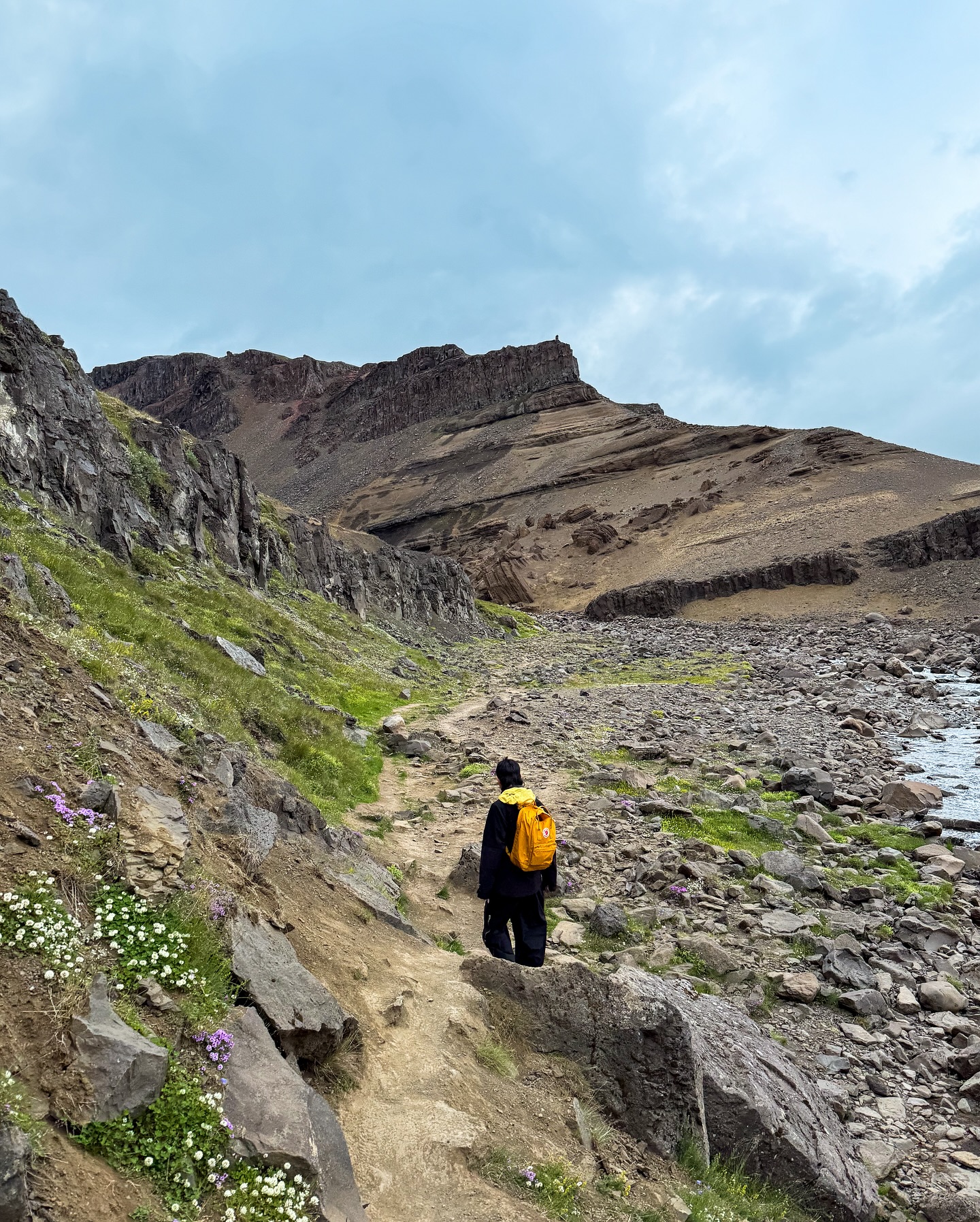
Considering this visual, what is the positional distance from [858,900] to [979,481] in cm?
8235

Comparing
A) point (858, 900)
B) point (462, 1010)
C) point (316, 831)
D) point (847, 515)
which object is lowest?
point (858, 900)

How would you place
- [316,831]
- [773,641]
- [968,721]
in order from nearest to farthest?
[316,831]
[968,721]
[773,641]

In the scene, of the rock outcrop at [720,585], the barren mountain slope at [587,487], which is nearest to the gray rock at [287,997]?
the barren mountain slope at [587,487]

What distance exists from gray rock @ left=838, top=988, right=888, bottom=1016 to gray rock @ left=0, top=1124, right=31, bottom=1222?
737 centimetres

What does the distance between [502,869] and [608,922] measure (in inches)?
104

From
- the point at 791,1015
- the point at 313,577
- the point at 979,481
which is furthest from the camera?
the point at 979,481

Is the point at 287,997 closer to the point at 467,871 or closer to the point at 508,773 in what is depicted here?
the point at 508,773

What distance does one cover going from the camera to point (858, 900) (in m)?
8.96

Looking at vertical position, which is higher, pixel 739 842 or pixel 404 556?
pixel 404 556

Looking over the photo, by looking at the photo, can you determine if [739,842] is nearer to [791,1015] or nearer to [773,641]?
[791,1015]

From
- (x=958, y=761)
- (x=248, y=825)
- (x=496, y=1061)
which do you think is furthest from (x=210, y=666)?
(x=958, y=761)

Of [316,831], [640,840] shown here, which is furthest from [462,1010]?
[640,840]

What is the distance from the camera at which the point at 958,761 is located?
16.0 meters

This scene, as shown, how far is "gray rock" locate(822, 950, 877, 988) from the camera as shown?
23.8ft
